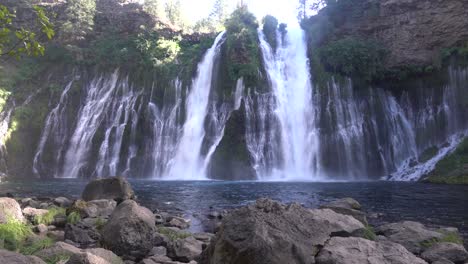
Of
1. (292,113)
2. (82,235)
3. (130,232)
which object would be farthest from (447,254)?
(292,113)

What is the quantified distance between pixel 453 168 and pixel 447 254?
22105 millimetres

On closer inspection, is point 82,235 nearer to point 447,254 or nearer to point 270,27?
point 447,254

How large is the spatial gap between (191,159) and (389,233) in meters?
23.0

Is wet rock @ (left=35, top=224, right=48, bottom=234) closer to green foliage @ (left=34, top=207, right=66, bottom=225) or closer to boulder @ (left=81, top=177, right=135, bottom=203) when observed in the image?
green foliage @ (left=34, top=207, right=66, bottom=225)

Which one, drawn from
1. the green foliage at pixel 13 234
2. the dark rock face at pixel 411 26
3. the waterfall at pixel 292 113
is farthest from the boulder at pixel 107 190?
the dark rock face at pixel 411 26

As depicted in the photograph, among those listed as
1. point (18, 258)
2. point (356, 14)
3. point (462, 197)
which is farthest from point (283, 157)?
point (18, 258)

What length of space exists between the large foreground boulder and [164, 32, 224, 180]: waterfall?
23.9 m

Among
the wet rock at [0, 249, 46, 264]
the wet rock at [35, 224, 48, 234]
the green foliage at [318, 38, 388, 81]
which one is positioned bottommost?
the wet rock at [35, 224, 48, 234]

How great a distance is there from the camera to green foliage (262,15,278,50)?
37.3m

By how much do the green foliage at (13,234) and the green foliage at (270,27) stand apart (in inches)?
1257

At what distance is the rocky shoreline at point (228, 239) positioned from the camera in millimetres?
4844

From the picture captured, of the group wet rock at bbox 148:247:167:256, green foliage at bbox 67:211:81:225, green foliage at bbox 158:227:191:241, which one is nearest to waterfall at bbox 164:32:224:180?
green foliage at bbox 67:211:81:225

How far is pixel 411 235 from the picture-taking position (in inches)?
314

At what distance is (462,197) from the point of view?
55.3ft
